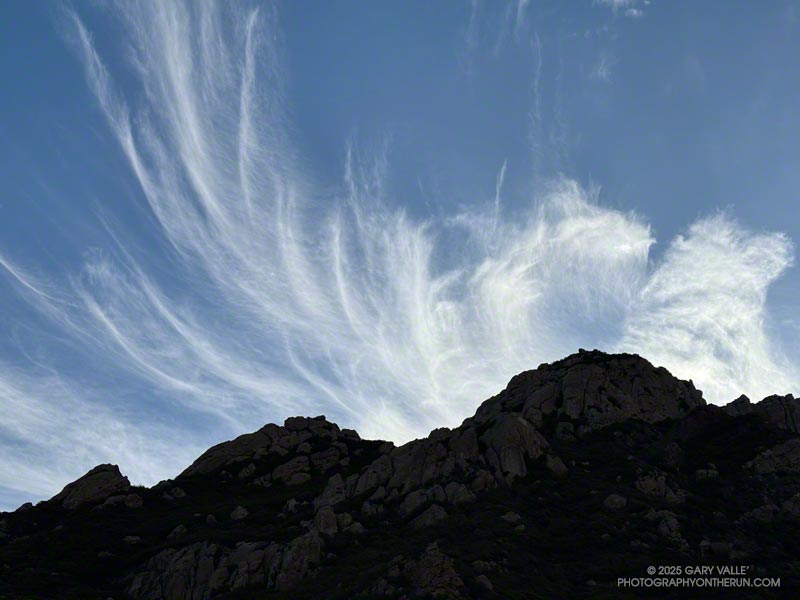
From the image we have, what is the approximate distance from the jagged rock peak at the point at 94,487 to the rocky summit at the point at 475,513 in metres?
0.45

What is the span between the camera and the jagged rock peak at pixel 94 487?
113562mm

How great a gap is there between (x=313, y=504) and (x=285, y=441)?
143ft

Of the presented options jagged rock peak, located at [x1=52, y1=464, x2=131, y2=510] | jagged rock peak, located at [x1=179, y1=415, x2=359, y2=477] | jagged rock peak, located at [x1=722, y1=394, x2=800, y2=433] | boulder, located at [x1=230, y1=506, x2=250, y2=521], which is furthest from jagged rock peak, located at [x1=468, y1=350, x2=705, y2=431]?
jagged rock peak, located at [x1=52, y1=464, x2=131, y2=510]

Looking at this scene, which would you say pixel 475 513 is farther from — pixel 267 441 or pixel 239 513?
pixel 267 441

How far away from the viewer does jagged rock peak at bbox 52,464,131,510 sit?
373 feet

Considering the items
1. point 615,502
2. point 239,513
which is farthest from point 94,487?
point 615,502

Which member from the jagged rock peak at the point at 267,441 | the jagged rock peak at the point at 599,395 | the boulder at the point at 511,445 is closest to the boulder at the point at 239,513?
the jagged rock peak at the point at 267,441

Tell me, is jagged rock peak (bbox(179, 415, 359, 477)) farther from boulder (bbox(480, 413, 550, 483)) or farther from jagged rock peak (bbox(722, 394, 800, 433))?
jagged rock peak (bbox(722, 394, 800, 433))

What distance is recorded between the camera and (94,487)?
11738cm

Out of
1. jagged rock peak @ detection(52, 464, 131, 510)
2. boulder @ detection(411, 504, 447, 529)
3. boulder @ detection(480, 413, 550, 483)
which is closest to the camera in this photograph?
boulder @ detection(411, 504, 447, 529)

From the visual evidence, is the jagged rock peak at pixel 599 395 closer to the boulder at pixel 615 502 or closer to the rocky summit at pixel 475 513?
the rocky summit at pixel 475 513

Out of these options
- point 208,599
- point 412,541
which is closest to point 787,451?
point 412,541

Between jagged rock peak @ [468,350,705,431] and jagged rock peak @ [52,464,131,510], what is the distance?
282 feet

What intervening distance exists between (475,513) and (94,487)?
82864mm
